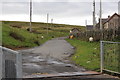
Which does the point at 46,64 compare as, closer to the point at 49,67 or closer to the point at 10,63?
the point at 49,67

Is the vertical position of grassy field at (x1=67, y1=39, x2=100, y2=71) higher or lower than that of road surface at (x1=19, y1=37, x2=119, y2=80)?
higher

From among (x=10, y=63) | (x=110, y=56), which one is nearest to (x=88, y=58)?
(x=110, y=56)

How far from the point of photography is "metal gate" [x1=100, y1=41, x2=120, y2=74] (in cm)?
987

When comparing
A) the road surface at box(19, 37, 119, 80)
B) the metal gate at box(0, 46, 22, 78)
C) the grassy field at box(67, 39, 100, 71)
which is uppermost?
the metal gate at box(0, 46, 22, 78)

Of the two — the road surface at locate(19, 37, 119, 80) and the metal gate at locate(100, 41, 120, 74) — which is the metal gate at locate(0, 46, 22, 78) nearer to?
the road surface at locate(19, 37, 119, 80)

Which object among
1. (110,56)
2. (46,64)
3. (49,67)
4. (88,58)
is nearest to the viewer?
(110,56)

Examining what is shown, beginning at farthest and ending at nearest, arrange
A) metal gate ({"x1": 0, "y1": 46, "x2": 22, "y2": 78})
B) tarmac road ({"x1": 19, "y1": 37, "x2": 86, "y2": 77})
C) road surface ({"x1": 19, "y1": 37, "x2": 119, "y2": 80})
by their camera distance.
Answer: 1. tarmac road ({"x1": 19, "y1": 37, "x2": 86, "y2": 77})
2. road surface ({"x1": 19, "y1": 37, "x2": 119, "y2": 80})
3. metal gate ({"x1": 0, "y1": 46, "x2": 22, "y2": 78})

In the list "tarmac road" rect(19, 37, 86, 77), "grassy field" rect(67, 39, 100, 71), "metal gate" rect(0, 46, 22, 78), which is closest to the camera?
"metal gate" rect(0, 46, 22, 78)

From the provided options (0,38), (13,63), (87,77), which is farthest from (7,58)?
(0,38)

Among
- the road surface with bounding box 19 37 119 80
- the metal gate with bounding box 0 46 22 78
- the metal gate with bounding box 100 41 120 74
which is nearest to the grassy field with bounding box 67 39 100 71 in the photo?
Result: the road surface with bounding box 19 37 119 80

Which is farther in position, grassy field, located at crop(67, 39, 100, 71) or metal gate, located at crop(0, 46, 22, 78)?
grassy field, located at crop(67, 39, 100, 71)

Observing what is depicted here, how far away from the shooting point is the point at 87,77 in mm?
9227

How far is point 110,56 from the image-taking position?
1016cm

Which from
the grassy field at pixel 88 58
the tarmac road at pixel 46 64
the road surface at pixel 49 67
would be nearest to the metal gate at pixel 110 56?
the road surface at pixel 49 67
